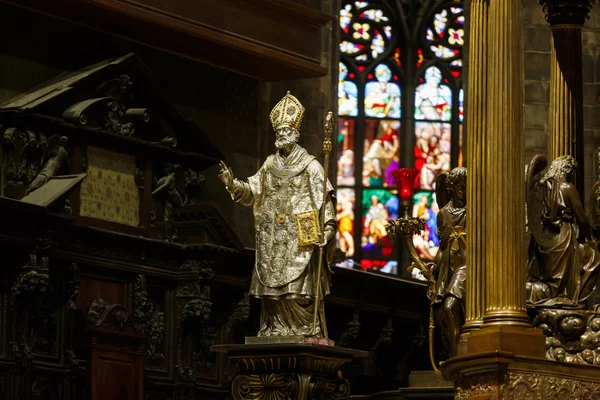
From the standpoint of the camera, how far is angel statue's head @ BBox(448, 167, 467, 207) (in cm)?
1717

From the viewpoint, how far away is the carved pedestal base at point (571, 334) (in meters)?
15.7

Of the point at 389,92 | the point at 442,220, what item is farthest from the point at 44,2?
the point at 389,92

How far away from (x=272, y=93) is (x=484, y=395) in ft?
32.6

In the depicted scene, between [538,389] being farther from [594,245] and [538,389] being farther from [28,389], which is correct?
[28,389]

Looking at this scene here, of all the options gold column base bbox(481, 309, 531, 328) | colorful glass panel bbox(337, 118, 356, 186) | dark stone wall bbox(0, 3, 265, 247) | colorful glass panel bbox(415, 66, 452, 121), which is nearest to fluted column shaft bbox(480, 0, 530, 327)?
gold column base bbox(481, 309, 531, 328)

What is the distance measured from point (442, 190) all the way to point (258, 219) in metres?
1.74

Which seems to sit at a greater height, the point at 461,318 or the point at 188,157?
the point at 188,157

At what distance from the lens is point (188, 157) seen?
2075 cm

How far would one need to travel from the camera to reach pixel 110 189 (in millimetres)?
19922

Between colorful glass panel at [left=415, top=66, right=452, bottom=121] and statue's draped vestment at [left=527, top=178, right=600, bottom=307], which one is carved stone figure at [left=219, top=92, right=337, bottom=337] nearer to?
statue's draped vestment at [left=527, top=178, right=600, bottom=307]

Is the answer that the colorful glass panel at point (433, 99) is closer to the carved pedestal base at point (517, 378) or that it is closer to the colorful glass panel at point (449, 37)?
the colorful glass panel at point (449, 37)

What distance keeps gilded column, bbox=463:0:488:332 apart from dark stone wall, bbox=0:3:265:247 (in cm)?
626

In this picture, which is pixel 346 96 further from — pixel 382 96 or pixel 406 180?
pixel 406 180

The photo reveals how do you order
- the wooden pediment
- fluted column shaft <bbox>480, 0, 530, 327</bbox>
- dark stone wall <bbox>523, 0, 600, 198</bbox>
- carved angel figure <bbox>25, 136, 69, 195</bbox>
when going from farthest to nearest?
dark stone wall <bbox>523, 0, 600, 198</bbox> → the wooden pediment → carved angel figure <bbox>25, 136, 69, 195</bbox> → fluted column shaft <bbox>480, 0, 530, 327</bbox>
